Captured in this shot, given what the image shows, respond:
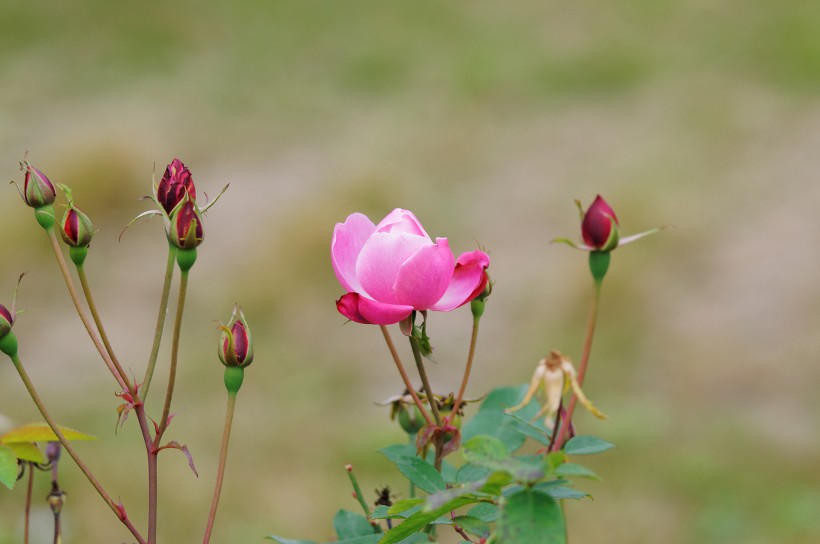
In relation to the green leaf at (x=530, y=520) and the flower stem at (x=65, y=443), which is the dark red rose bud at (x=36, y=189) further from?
the green leaf at (x=530, y=520)

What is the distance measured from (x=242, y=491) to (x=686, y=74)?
8.47 ft

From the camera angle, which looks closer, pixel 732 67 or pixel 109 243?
pixel 109 243

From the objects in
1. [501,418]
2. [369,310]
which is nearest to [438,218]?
[501,418]

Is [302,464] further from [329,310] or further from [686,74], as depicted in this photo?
[686,74]

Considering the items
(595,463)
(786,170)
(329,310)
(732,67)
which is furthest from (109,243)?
(732,67)

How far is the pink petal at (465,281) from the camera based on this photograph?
488 millimetres

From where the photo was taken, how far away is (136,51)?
4383mm

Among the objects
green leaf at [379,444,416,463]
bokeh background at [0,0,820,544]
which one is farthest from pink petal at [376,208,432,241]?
bokeh background at [0,0,820,544]

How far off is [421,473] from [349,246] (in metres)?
0.13

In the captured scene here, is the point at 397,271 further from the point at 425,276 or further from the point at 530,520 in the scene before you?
the point at 530,520

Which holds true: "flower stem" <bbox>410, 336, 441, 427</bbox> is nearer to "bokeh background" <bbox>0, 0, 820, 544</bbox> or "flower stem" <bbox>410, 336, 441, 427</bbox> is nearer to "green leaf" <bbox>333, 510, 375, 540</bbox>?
"green leaf" <bbox>333, 510, 375, 540</bbox>

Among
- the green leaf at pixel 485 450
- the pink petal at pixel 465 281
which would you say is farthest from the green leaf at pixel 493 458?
the pink petal at pixel 465 281

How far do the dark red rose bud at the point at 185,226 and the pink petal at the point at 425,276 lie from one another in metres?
0.10

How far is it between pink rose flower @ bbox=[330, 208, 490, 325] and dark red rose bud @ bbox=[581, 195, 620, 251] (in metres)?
0.05
